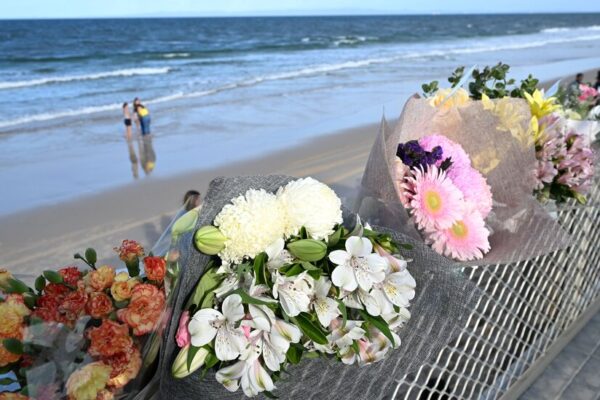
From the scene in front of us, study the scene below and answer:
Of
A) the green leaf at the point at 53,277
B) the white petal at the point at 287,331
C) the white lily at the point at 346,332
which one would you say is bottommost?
the white lily at the point at 346,332

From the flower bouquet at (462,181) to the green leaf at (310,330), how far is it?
1.76 feet

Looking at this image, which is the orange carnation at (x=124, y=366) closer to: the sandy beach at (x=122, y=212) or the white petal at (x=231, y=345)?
the white petal at (x=231, y=345)

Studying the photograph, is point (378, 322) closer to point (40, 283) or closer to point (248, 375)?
point (248, 375)

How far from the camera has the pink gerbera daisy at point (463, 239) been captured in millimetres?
1587

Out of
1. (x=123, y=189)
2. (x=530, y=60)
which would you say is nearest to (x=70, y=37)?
(x=530, y=60)

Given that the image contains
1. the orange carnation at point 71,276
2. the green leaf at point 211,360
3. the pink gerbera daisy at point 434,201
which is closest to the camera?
the green leaf at point 211,360

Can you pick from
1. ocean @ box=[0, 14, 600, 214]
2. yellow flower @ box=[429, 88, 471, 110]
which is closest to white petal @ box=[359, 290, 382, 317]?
yellow flower @ box=[429, 88, 471, 110]

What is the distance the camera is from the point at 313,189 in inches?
49.3

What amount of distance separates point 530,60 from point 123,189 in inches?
Answer: 1062

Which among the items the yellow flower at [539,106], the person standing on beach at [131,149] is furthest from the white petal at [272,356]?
the person standing on beach at [131,149]

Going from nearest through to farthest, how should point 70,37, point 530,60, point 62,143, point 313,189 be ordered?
1. point 313,189
2. point 62,143
3. point 530,60
4. point 70,37

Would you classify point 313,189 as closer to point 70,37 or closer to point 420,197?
point 420,197

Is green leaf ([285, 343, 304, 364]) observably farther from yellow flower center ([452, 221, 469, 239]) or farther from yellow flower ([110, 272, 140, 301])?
yellow flower center ([452, 221, 469, 239])

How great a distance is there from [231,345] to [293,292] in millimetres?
166
